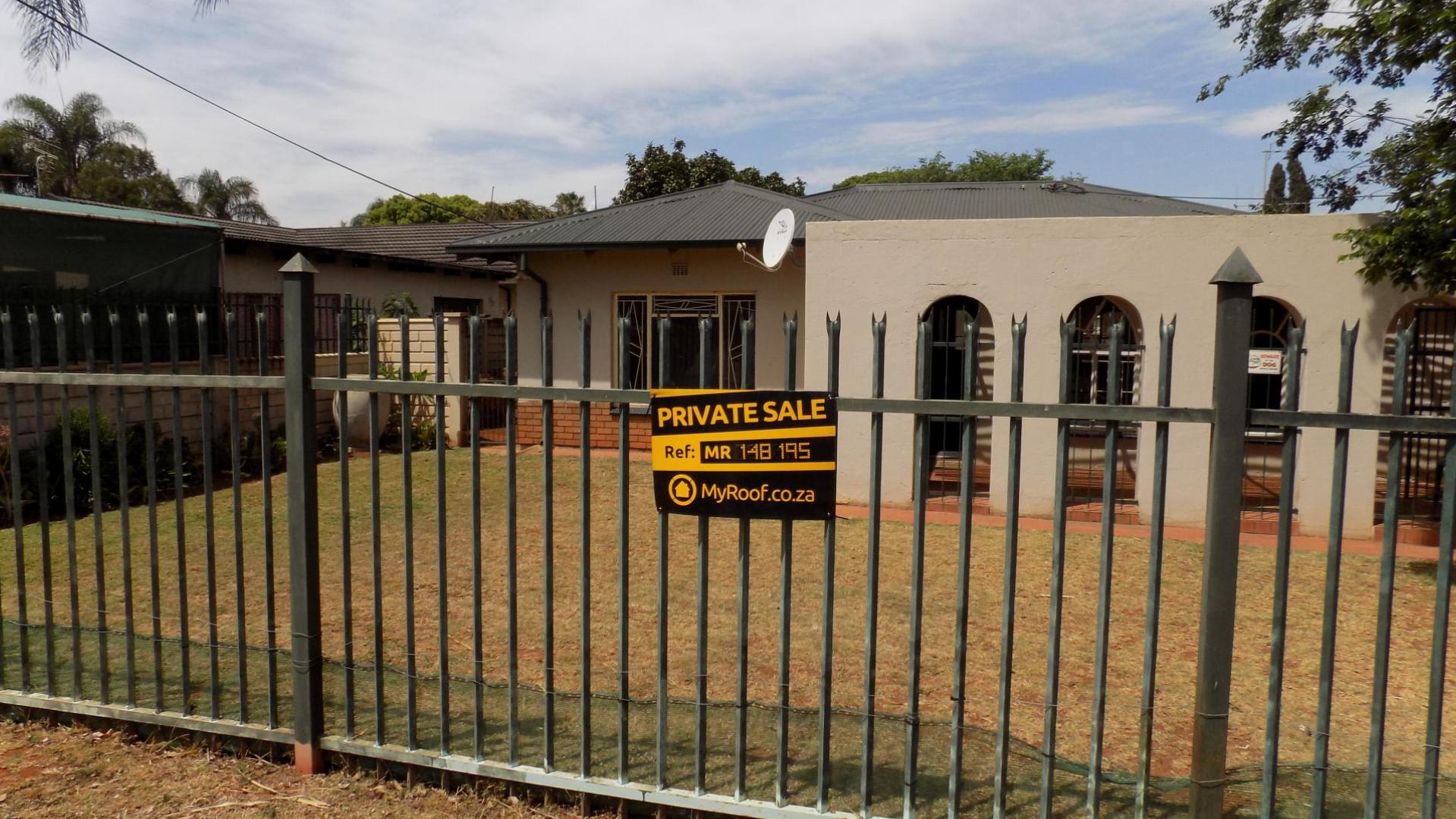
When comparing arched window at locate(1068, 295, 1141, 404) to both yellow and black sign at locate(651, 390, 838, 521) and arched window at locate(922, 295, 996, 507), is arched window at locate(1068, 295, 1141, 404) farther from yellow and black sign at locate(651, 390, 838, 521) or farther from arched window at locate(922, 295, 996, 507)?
yellow and black sign at locate(651, 390, 838, 521)

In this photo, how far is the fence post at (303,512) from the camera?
347cm

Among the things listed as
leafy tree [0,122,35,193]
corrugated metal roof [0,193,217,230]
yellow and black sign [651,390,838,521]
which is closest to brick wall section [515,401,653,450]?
corrugated metal roof [0,193,217,230]

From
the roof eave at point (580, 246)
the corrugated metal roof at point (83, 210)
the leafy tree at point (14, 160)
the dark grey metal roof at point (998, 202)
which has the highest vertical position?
the leafy tree at point (14, 160)

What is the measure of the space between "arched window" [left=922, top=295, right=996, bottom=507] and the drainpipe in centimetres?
590

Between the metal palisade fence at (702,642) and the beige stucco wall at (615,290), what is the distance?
279 inches

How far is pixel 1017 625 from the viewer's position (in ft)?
20.0

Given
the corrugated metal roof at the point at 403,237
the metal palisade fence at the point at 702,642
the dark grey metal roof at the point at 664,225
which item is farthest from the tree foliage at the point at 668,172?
the metal palisade fence at the point at 702,642

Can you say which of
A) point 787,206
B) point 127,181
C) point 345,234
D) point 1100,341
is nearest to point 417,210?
point 127,181

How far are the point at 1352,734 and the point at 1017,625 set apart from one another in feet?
6.42

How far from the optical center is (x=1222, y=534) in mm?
2674

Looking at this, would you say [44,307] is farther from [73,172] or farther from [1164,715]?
[73,172]

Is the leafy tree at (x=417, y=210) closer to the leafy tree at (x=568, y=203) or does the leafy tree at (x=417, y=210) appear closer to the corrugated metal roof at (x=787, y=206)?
the leafy tree at (x=568, y=203)

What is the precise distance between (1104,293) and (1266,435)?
93.6 inches

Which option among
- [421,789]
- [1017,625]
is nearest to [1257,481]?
[1017,625]
